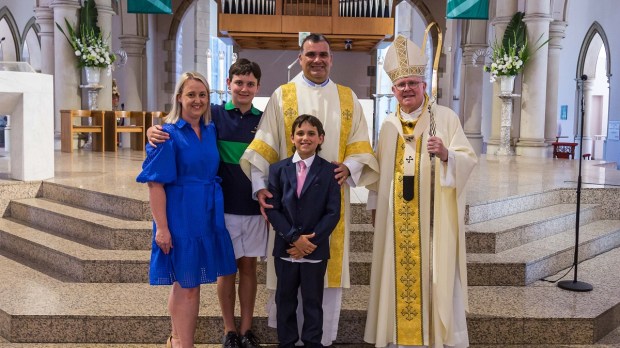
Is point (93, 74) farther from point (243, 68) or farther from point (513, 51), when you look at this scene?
point (243, 68)

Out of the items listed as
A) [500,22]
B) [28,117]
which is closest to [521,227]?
[28,117]

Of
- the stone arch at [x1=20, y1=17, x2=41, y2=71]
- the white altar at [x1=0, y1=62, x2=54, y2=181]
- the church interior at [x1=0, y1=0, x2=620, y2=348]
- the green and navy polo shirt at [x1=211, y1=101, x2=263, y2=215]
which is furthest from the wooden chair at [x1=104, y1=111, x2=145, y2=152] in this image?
the stone arch at [x1=20, y1=17, x2=41, y2=71]

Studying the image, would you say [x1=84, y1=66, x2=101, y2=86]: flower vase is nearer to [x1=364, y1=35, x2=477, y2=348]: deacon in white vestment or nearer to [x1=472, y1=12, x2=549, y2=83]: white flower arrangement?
[x1=472, y1=12, x2=549, y2=83]: white flower arrangement

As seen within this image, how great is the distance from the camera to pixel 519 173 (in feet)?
25.9

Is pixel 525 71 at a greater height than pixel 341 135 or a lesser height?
greater

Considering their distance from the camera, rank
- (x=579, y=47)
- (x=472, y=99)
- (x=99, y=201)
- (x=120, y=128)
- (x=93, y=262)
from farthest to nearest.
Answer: (x=579, y=47) → (x=472, y=99) → (x=120, y=128) → (x=99, y=201) → (x=93, y=262)

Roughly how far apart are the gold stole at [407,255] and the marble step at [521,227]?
4.82ft

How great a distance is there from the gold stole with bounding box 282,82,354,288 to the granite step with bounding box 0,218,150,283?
1.50 metres

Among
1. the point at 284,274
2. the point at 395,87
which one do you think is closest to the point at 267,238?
the point at 284,274

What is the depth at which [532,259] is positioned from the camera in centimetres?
441

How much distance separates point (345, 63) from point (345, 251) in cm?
1336

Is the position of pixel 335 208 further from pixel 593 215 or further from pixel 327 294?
pixel 593 215

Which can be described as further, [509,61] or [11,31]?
[11,31]

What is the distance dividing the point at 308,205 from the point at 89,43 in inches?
354
